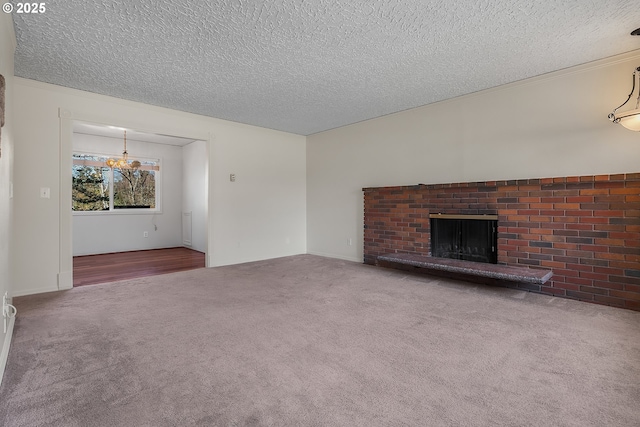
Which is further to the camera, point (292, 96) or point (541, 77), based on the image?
point (292, 96)

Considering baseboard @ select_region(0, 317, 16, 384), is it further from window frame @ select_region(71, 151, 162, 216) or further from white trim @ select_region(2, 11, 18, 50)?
window frame @ select_region(71, 151, 162, 216)

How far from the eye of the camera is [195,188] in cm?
695

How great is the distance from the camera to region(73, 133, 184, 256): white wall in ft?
20.3

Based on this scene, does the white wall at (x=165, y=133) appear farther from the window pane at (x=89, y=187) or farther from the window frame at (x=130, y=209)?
the window pane at (x=89, y=187)

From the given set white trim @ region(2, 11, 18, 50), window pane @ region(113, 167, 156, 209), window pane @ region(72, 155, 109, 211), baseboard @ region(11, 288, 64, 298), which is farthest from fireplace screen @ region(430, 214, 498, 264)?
window pane @ region(72, 155, 109, 211)

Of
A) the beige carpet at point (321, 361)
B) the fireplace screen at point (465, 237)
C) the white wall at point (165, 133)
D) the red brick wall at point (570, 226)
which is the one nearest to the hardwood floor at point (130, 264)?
the white wall at point (165, 133)

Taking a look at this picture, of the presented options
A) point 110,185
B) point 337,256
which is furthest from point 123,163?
point 337,256

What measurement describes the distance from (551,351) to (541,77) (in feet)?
9.41

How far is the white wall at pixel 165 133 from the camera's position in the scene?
11.3ft

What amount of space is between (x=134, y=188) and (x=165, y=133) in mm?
3159

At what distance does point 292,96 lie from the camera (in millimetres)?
3986

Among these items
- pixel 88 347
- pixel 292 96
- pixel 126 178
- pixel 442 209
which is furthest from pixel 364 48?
pixel 126 178

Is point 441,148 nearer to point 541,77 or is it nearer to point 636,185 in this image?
point 541,77

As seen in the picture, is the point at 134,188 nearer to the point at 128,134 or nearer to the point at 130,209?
the point at 130,209
